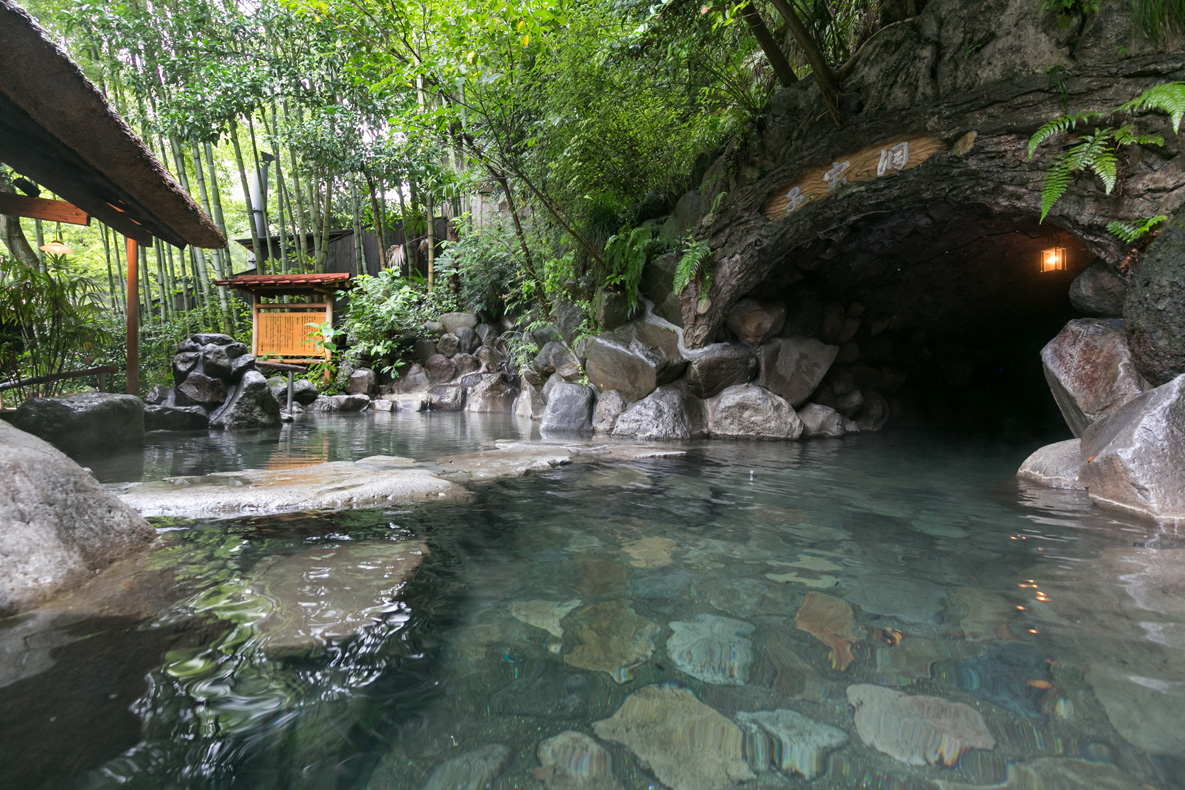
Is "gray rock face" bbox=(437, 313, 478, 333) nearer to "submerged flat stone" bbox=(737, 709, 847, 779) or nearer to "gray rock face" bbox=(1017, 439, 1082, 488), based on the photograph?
"gray rock face" bbox=(1017, 439, 1082, 488)

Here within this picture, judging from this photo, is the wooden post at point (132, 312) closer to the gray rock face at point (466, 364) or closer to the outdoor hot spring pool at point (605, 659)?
the outdoor hot spring pool at point (605, 659)

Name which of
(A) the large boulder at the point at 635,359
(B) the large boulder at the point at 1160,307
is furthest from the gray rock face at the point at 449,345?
(B) the large boulder at the point at 1160,307

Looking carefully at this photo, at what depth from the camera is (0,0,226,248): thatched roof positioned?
3.40 m

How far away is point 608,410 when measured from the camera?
8.55m

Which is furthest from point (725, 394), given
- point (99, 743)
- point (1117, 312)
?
point (99, 743)

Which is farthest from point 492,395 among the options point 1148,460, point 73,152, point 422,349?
point 1148,460

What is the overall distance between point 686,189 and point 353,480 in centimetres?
673

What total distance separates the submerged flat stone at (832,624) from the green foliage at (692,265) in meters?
5.92

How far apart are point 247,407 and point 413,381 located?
21.2 feet

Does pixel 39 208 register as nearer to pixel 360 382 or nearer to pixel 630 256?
pixel 630 256

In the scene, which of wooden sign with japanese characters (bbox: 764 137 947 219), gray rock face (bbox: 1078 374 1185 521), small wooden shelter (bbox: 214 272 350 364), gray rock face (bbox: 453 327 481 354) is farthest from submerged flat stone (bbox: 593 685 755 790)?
small wooden shelter (bbox: 214 272 350 364)

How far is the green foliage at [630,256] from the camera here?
8141mm

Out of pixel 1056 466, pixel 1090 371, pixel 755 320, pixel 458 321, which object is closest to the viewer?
pixel 1056 466

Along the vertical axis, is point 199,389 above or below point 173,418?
above
